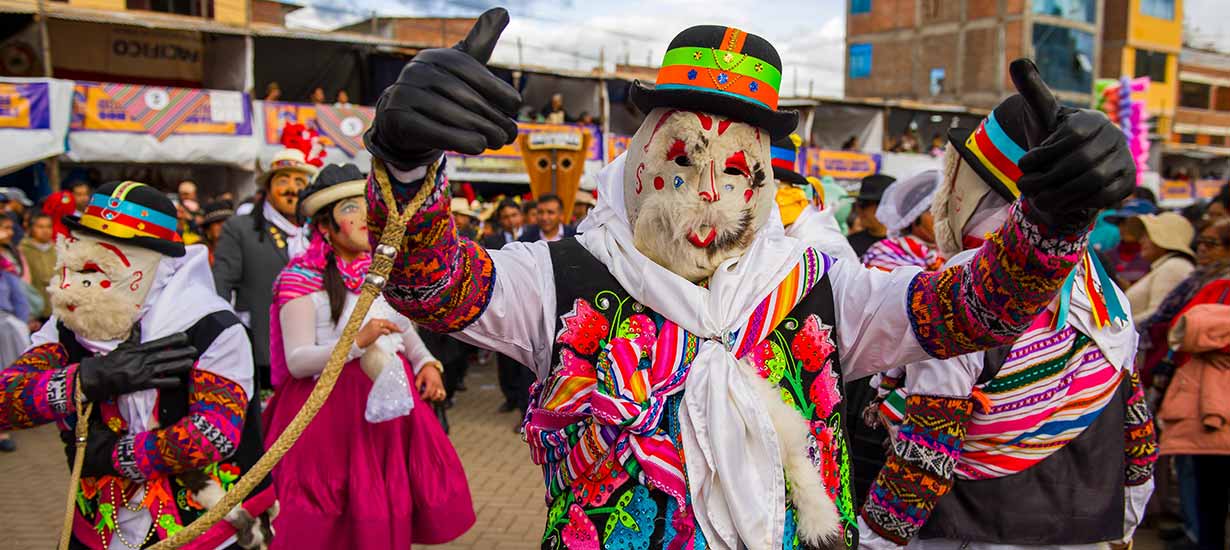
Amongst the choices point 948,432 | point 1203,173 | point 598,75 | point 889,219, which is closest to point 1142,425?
point 948,432

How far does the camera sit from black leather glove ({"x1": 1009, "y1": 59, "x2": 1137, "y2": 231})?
4.74 feet

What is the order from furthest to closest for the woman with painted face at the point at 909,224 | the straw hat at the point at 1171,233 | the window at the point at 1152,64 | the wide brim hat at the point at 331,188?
the window at the point at 1152,64 < the straw hat at the point at 1171,233 < the woman with painted face at the point at 909,224 < the wide brim hat at the point at 331,188

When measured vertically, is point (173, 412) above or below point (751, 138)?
below

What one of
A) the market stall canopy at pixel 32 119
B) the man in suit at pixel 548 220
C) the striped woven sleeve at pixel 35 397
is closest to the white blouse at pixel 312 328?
the striped woven sleeve at pixel 35 397

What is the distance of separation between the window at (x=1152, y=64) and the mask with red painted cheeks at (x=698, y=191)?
4665 cm

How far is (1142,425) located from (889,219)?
7.05 ft

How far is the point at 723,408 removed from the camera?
71.0 inches

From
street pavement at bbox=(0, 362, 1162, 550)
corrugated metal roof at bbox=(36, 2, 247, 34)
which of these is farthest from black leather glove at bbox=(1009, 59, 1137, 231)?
corrugated metal roof at bbox=(36, 2, 247, 34)

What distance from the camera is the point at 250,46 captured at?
1602cm

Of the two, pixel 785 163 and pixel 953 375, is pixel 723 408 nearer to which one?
pixel 953 375

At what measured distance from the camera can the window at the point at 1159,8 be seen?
136ft

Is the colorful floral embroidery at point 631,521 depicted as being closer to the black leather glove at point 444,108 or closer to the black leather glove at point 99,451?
the black leather glove at point 444,108

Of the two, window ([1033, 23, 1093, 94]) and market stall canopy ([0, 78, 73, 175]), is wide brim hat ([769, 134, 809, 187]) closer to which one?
market stall canopy ([0, 78, 73, 175])

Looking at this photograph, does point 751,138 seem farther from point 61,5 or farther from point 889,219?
point 61,5
